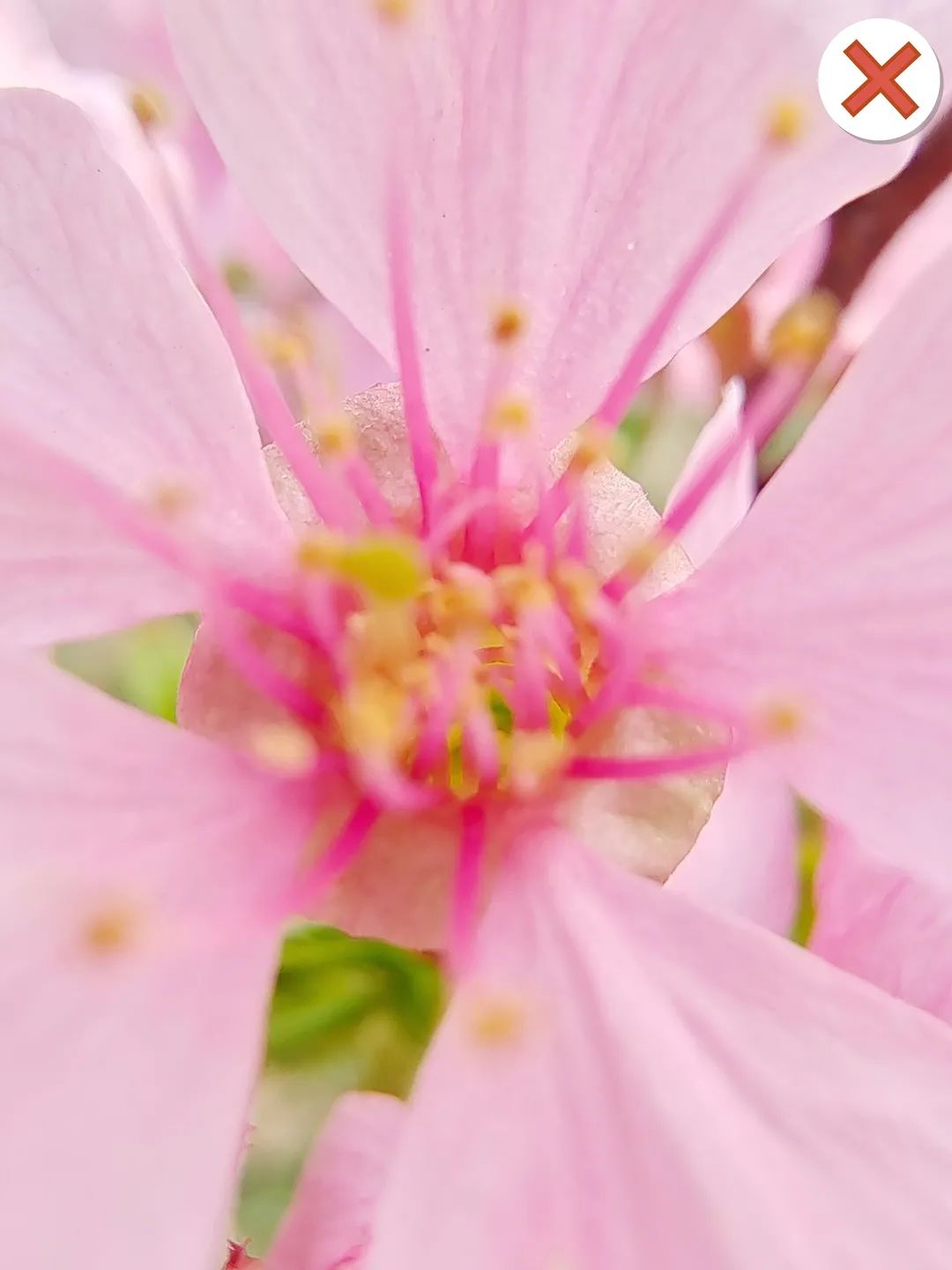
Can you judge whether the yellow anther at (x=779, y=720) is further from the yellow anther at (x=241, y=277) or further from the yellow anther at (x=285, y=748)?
the yellow anther at (x=241, y=277)

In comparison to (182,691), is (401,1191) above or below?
below

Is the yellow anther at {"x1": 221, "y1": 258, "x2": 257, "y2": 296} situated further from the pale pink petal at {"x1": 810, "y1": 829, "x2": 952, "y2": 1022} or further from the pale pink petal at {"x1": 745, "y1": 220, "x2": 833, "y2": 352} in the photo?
the pale pink petal at {"x1": 810, "y1": 829, "x2": 952, "y2": 1022}

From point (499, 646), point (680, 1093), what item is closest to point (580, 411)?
point (499, 646)

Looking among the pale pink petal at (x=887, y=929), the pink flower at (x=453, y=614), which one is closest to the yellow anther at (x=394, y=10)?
the pink flower at (x=453, y=614)

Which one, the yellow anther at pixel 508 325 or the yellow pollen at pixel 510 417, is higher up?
the yellow anther at pixel 508 325

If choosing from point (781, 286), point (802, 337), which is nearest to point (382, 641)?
point (802, 337)

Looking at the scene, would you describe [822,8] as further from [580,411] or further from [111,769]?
[111,769]

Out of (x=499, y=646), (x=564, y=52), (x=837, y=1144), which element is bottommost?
(x=837, y=1144)
